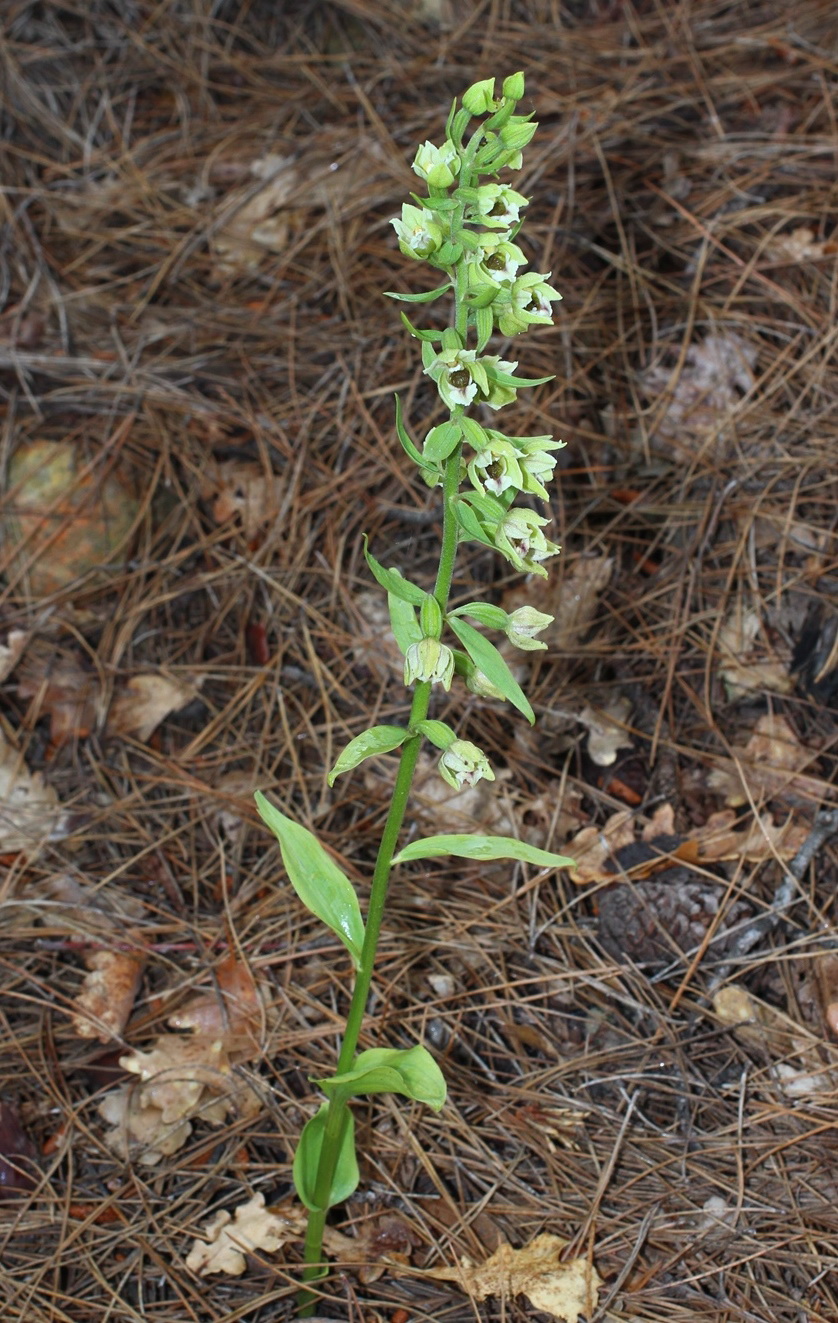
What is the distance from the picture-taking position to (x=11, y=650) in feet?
10.9

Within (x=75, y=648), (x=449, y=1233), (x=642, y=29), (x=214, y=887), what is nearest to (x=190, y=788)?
(x=214, y=887)

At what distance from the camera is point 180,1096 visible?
2.50 meters

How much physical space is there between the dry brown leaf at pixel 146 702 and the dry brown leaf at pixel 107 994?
72cm

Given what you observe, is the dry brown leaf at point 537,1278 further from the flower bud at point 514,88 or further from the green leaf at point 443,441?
the flower bud at point 514,88

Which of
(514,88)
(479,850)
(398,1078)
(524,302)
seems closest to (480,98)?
(514,88)

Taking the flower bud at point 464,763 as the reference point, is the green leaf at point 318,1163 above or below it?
below

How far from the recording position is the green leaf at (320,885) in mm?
2117

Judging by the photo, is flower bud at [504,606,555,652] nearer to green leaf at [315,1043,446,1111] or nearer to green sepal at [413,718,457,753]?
green sepal at [413,718,457,753]

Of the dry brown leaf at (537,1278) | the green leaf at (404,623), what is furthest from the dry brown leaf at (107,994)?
the green leaf at (404,623)

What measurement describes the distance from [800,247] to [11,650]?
2924mm

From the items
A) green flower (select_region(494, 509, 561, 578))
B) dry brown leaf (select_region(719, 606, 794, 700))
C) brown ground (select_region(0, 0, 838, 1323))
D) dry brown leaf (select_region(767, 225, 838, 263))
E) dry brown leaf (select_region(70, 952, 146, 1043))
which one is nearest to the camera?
green flower (select_region(494, 509, 561, 578))

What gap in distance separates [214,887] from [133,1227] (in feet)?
2.78

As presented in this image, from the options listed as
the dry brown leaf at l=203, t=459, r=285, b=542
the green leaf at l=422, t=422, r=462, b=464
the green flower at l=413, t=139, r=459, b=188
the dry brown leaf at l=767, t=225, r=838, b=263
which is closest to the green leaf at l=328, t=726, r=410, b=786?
the green leaf at l=422, t=422, r=462, b=464

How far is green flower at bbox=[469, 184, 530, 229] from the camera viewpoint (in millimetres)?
1770
